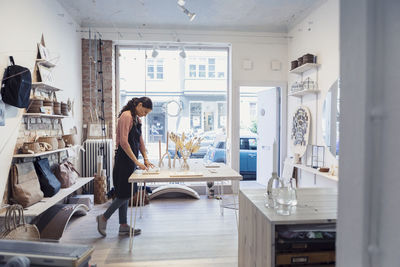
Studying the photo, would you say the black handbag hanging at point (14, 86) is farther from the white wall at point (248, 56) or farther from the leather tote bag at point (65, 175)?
the white wall at point (248, 56)

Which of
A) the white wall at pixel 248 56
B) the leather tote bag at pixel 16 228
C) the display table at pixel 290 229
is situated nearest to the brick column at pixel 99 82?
the white wall at pixel 248 56

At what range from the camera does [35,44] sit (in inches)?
132

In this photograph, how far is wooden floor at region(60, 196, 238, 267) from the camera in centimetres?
262

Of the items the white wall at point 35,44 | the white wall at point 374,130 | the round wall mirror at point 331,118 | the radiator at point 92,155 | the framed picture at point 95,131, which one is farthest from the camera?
the framed picture at point 95,131


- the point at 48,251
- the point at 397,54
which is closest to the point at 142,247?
the point at 48,251

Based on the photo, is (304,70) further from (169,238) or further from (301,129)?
(169,238)

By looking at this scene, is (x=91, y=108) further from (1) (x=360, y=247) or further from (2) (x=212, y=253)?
(1) (x=360, y=247)

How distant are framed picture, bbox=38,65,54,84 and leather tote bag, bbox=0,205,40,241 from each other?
5.83ft

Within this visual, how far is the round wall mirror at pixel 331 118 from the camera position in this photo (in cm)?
370

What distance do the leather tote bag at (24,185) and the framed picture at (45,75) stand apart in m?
1.11

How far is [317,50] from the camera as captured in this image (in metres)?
4.30

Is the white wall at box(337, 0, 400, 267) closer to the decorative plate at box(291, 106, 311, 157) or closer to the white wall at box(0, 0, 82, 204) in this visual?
the white wall at box(0, 0, 82, 204)

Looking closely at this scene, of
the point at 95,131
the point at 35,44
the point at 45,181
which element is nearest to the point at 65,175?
the point at 45,181

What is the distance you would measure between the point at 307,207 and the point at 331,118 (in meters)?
2.58
